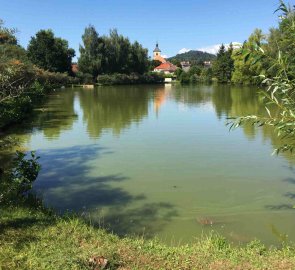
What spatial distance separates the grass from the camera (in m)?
4.98

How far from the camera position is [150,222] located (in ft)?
27.0

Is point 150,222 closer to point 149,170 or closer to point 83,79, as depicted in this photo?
point 149,170

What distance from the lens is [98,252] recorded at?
516 cm

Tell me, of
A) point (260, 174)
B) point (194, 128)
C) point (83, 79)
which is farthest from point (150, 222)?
point (83, 79)

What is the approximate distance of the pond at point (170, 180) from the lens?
816 cm

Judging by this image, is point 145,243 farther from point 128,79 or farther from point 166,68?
point 166,68

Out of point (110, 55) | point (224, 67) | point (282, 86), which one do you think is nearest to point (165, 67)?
point (224, 67)

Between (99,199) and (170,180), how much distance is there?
2.49 metres

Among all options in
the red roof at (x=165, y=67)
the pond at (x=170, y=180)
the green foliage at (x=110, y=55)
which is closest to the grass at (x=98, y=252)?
the pond at (x=170, y=180)

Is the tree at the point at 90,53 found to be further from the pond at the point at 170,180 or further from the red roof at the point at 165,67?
the red roof at the point at 165,67

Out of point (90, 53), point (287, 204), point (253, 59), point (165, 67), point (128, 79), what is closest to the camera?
point (253, 59)

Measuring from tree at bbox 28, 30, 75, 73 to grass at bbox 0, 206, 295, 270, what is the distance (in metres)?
69.2

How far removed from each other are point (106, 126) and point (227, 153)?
9288mm

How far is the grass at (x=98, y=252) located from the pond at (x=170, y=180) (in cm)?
136
